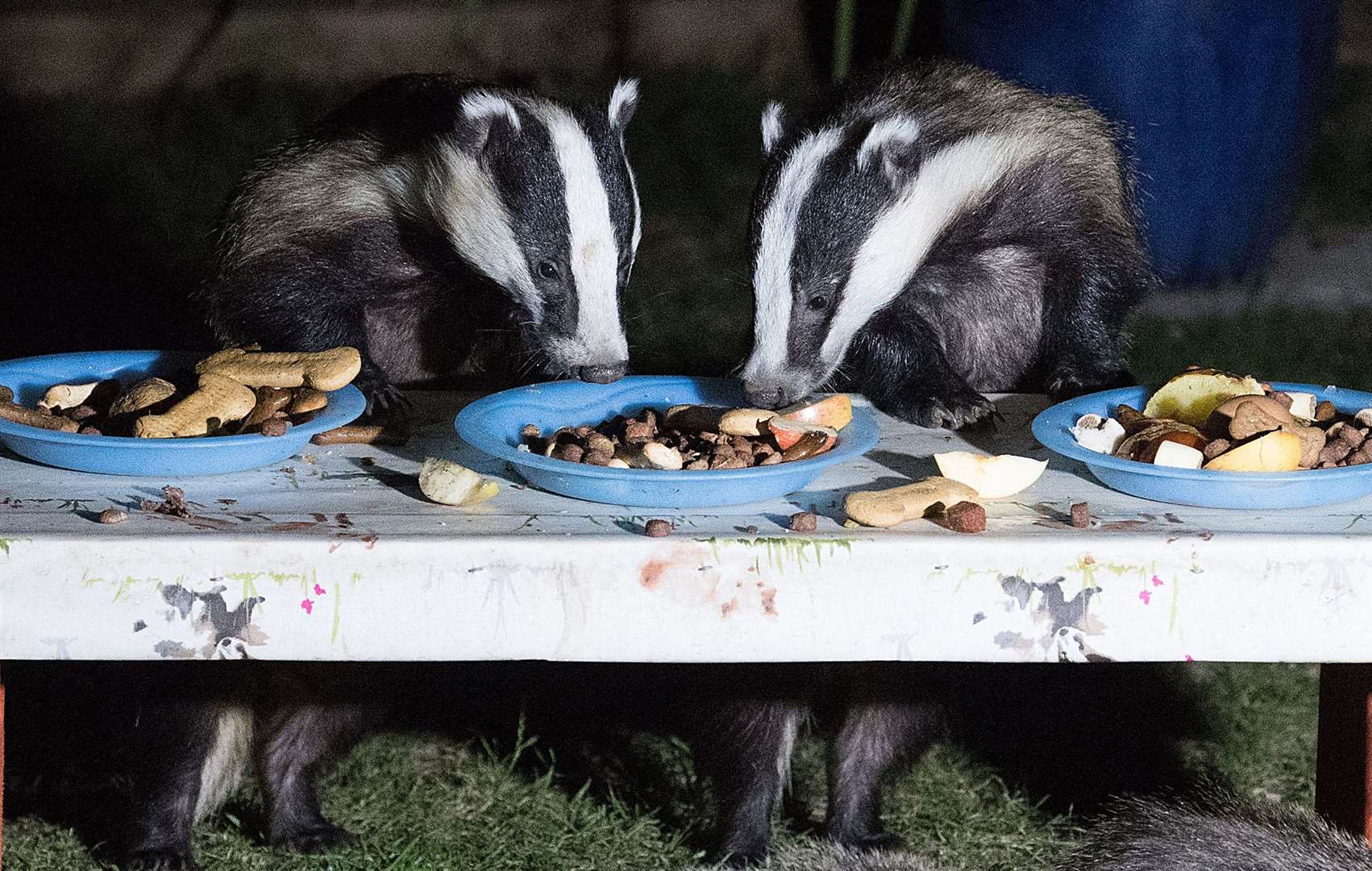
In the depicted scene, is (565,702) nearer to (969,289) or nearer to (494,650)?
(969,289)

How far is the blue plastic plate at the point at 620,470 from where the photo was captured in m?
1.70

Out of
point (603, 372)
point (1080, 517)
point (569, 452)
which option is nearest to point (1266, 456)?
point (1080, 517)

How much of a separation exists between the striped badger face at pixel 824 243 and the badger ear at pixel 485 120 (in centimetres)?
38

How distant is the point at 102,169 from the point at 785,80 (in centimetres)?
291

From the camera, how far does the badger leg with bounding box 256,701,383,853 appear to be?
94.0 inches

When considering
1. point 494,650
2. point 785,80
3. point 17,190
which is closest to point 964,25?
point 785,80

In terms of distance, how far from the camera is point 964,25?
17.0ft

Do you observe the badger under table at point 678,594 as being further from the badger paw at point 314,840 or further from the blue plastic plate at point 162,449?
the badger paw at point 314,840

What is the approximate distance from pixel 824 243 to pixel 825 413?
1.61 ft

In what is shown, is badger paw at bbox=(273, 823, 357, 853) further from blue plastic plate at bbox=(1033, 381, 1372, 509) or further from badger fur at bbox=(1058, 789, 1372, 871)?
blue plastic plate at bbox=(1033, 381, 1372, 509)

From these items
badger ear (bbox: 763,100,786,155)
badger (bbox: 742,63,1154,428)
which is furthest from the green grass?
badger ear (bbox: 763,100,786,155)

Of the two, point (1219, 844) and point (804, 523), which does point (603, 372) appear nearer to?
point (804, 523)

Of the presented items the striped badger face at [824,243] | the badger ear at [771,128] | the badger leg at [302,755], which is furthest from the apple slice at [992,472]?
the badger leg at [302,755]

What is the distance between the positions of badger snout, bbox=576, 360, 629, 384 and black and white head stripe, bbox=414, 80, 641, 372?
0.05 ft
